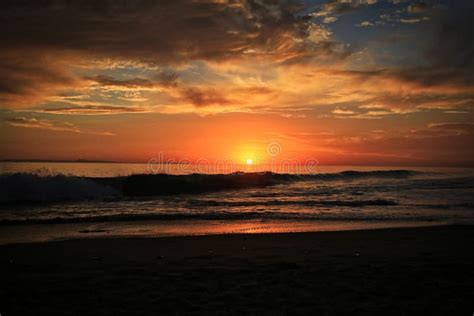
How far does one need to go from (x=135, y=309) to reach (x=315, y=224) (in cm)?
1090

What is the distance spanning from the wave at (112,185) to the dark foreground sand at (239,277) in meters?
14.8

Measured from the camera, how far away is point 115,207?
63.6ft

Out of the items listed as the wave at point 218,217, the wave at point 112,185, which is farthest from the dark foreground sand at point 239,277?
the wave at point 112,185

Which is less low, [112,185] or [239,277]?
[112,185]

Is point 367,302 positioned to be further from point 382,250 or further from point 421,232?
point 421,232

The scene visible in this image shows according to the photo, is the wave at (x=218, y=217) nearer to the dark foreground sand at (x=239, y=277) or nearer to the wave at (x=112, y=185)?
the dark foreground sand at (x=239, y=277)

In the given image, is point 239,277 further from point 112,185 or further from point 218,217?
point 112,185

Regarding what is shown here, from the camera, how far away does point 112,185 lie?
32469 millimetres

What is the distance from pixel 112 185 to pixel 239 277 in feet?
91.1

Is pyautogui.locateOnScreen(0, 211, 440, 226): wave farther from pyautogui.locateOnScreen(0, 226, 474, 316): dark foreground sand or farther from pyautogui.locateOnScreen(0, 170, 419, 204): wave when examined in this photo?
pyautogui.locateOnScreen(0, 170, 419, 204): wave

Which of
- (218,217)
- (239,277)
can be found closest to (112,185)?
(218,217)

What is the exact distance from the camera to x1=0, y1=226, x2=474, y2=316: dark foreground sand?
199 inches

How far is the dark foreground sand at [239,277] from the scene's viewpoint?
505 cm

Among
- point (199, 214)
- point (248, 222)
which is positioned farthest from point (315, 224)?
point (199, 214)
